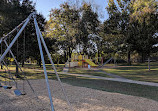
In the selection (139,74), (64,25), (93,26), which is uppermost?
(64,25)

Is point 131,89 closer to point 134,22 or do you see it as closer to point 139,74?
point 139,74

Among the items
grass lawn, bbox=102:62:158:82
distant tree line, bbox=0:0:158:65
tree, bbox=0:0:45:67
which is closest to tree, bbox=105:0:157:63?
distant tree line, bbox=0:0:158:65

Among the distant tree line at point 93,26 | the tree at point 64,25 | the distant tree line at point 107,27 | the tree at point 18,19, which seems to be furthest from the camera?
the tree at point 64,25

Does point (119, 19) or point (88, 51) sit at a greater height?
point (119, 19)

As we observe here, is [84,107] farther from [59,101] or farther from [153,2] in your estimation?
[153,2]

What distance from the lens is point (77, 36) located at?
25359 mm

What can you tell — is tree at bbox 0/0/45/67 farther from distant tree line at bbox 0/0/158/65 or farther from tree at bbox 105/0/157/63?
tree at bbox 105/0/157/63

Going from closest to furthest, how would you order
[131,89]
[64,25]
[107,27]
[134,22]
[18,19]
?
[131,89] → [18,19] → [134,22] → [107,27] → [64,25]

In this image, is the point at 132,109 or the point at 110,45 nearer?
the point at 132,109

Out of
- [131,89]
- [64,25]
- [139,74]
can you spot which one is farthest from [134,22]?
[131,89]

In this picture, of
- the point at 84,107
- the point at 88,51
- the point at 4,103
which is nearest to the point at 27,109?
the point at 4,103

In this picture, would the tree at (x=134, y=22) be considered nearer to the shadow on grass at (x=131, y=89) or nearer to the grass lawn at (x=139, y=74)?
the grass lawn at (x=139, y=74)

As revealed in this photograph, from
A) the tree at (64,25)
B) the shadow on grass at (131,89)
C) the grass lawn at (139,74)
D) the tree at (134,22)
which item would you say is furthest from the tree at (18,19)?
the tree at (134,22)

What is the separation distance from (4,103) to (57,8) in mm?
27292
